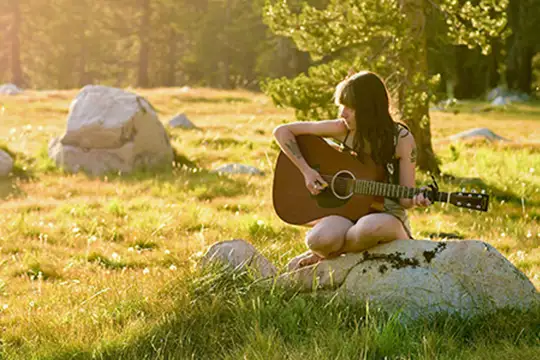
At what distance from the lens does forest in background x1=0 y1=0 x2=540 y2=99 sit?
37.7 m

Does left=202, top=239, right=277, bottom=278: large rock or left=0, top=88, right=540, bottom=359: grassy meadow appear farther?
left=202, top=239, right=277, bottom=278: large rock

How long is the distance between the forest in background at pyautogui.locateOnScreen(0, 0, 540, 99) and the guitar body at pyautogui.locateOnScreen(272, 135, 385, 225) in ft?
95.7

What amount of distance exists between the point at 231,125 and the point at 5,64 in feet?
141

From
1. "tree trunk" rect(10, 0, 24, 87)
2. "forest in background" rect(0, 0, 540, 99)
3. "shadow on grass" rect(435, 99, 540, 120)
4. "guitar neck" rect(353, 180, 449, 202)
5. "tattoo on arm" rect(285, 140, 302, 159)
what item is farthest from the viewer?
"tree trunk" rect(10, 0, 24, 87)

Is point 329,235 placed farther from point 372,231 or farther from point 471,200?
point 471,200

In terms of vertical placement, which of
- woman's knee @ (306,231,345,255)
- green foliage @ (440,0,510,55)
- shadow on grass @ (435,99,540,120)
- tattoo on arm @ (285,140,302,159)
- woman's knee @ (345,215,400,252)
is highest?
green foliage @ (440,0,510,55)

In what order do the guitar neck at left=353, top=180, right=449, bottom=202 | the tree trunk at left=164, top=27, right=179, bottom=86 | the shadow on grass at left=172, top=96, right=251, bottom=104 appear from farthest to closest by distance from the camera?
1. the tree trunk at left=164, top=27, right=179, bottom=86
2. the shadow on grass at left=172, top=96, right=251, bottom=104
3. the guitar neck at left=353, top=180, right=449, bottom=202

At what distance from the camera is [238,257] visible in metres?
5.15

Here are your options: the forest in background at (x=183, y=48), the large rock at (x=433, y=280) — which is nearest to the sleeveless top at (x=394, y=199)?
the large rock at (x=433, y=280)

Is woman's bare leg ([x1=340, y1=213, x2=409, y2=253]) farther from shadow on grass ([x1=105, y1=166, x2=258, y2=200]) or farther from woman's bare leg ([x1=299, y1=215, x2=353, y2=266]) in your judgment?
shadow on grass ([x1=105, y1=166, x2=258, y2=200])

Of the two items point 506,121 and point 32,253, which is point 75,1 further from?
point 32,253

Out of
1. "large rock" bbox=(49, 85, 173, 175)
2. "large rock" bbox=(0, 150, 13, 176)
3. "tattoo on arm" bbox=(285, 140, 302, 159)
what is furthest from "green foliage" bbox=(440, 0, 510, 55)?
"large rock" bbox=(0, 150, 13, 176)

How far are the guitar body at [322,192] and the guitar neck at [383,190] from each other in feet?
0.24

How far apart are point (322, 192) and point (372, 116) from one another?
2.08 ft
